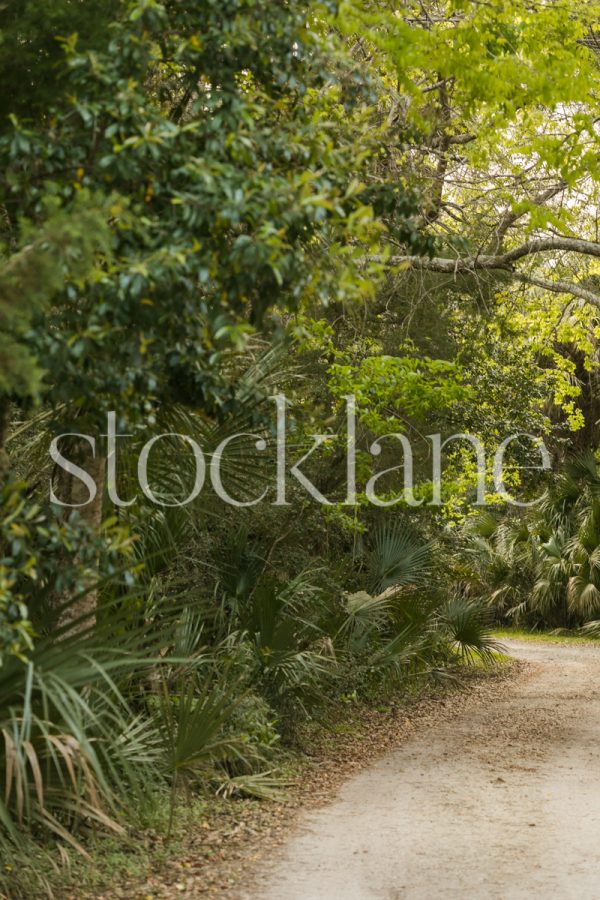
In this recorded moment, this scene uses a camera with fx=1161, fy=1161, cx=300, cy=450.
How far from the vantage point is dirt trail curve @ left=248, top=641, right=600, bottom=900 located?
6281 mm

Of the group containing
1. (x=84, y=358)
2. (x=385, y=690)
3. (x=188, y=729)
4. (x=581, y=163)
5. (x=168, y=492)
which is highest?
(x=581, y=163)

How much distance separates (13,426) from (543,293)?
1128cm

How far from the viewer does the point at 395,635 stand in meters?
13.4

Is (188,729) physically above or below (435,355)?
below

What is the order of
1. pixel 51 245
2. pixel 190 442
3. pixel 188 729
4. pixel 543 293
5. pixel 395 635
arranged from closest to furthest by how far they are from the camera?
pixel 51 245, pixel 188 729, pixel 190 442, pixel 395 635, pixel 543 293

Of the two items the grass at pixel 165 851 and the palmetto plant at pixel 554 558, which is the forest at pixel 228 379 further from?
the palmetto plant at pixel 554 558

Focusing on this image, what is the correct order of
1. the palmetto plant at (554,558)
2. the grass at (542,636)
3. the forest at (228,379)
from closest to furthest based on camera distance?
1. the forest at (228,379)
2. the grass at (542,636)
3. the palmetto plant at (554,558)

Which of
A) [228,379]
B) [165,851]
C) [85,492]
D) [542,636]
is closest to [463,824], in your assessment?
[165,851]

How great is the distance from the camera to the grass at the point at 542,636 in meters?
24.0

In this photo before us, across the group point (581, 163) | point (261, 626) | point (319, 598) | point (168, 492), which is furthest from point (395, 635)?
point (581, 163)

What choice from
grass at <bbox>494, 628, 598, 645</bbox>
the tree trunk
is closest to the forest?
the tree trunk

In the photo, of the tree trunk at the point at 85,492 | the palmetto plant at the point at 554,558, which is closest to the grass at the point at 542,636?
the palmetto plant at the point at 554,558

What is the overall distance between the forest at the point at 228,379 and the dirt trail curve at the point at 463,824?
0.84 metres

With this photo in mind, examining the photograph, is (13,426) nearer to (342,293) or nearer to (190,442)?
(190,442)
